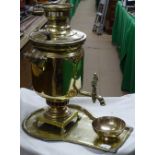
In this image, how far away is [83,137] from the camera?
31.8 inches

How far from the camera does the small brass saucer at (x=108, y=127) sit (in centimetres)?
78

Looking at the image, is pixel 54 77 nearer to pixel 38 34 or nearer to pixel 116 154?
pixel 38 34

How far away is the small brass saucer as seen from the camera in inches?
30.8

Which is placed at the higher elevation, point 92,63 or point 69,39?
point 69,39

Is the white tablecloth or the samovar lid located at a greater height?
the samovar lid

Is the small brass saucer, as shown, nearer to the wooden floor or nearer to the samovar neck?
the samovar neck

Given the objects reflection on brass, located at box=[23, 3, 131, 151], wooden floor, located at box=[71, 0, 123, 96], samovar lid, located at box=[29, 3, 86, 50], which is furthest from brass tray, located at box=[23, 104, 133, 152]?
wooden floor, located at box=[71, 0, 123, 96]

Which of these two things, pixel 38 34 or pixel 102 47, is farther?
pixel 102 47

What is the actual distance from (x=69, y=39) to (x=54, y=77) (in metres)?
0.11

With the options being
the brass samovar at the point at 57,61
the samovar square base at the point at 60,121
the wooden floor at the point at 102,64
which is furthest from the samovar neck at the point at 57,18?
the wooden floor at the point at 102,64

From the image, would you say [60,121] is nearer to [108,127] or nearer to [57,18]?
[108,127]

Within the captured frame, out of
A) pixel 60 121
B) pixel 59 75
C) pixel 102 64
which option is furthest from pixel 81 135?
pixel 102 64

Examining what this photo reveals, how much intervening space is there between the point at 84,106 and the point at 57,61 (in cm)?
31

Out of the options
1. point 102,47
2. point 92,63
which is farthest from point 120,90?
point 102,47
